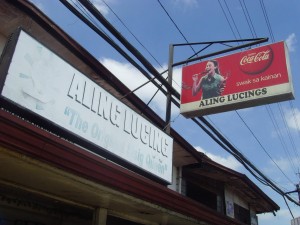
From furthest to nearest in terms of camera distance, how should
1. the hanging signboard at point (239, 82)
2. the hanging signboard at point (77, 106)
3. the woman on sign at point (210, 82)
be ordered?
the woman on sign at point (210, 82), the hanging signboard at point (239, 82), the hanging signboard at point (77, 106)

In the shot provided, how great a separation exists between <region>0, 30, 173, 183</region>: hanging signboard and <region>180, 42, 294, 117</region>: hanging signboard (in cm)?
158

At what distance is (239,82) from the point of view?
895cm

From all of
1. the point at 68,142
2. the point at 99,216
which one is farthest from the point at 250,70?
the point at 68,142

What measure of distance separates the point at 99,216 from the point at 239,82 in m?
4.38

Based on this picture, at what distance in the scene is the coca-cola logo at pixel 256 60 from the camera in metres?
8.88

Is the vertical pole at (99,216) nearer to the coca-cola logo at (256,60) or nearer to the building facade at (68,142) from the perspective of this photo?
the building facade at (68,142)

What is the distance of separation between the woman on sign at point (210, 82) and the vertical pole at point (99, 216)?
11.9ft

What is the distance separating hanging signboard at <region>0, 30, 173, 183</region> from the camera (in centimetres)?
534

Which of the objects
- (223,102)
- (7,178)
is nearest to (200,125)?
(223,102)

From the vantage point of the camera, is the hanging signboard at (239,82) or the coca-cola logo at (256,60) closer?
the hanging signboard at (239,82)

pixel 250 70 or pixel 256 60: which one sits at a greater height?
pixel 256 60

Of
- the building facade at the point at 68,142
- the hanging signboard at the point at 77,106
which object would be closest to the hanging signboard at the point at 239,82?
the building facade at the point at 68,142

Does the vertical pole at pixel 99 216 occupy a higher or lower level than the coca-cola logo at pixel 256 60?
lower

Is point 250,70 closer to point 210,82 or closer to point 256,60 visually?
point 256,60
